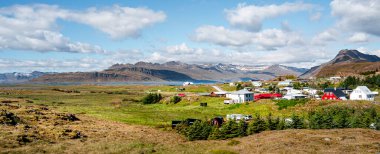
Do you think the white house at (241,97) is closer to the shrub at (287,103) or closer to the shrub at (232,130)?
the shrub at (287,103)

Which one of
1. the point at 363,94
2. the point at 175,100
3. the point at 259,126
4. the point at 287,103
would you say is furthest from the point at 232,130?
the point at 363,94

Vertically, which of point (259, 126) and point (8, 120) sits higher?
point (8, 120)

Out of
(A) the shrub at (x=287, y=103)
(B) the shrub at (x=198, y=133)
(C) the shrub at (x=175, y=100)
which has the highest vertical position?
(A) the shrub at (x=287, y=103)

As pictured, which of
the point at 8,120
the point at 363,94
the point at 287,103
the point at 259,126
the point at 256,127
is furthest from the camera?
the point at 363,94

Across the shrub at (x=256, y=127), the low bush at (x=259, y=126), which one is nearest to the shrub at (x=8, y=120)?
the low bush at (x=259, y=126)

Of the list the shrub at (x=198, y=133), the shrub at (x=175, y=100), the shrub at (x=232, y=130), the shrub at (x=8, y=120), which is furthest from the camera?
the shrub at (x=175, y=100)

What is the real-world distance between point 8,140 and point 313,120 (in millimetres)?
41386

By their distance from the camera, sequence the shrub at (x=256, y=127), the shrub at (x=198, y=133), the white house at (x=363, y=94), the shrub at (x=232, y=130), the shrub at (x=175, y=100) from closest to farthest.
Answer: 1. the shrub at (x=232, y=130)
2. the shrub at (x=198, y=133)
3. the shrub at (x=256, y=127)
4. the white house at (x=363, y=94)
5. the shrub at (x=175, y=100)

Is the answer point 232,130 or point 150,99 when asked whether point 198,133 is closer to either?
point 232,130

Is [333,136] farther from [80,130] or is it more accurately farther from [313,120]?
[80,130]

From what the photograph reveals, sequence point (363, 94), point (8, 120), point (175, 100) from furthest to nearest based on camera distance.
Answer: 1. point (175, 100)
2. point (363, 94)
3. point (8, 120)

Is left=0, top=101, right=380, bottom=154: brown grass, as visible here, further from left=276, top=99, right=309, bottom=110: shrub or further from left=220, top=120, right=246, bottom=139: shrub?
left=276, top=99, right=309, bottom=110: shrub

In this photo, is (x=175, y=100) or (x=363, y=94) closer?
(x=363, y=94)

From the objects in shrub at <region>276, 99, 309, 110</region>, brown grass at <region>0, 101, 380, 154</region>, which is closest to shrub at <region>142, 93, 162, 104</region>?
shrub at <region>276, 99, 309, 110</region>
